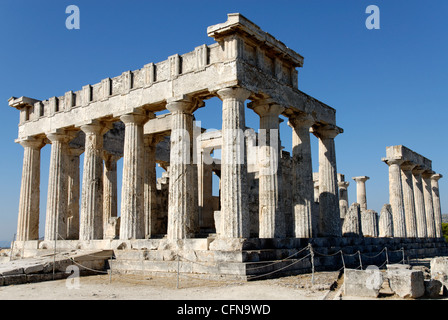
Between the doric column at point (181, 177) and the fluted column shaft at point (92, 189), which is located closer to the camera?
the doric column at point (181, 177)

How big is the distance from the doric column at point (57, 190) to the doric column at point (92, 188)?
7.49 feet

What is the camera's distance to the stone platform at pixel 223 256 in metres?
14.3

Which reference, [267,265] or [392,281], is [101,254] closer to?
[267,265]

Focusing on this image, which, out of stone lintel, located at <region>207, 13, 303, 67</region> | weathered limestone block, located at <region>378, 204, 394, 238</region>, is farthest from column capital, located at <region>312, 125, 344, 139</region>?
weathered limestone block, located at <region>378, 204, 394, 238</region>

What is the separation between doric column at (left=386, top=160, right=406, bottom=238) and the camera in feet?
94.7

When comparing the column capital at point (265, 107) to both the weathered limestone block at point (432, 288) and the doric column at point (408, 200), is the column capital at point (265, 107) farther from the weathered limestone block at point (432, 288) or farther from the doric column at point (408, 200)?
the doric column at point (408, 200)

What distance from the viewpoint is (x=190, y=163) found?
17.9 meters

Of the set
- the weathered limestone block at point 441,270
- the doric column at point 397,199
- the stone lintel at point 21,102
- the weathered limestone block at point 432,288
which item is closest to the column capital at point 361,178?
the doric column at point 397,199

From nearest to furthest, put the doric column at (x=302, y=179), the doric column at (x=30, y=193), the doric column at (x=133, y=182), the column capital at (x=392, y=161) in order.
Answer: the doric column at (x=133, y=182)
the doric column at (x=302, y=179)
the doric column at (x=30, y=193)
the column capital at (x=392, y=161)

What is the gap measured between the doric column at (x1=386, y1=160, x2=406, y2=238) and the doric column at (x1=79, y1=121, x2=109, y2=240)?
1830 centimetres

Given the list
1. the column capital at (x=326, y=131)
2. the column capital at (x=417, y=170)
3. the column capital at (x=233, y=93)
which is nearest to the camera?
the column capital at (x=233, y=93)

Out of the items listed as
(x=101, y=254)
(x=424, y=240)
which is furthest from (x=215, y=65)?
(x=424, y=240)

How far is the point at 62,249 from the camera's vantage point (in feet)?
67.9
